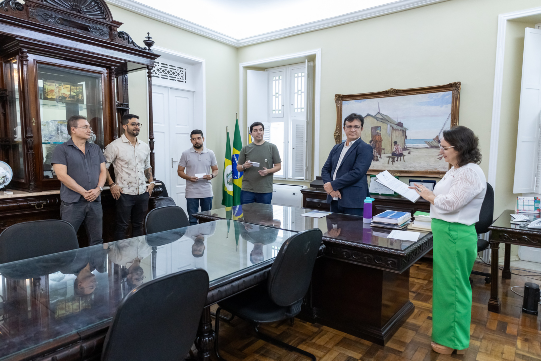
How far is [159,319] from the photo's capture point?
1265 millimetres

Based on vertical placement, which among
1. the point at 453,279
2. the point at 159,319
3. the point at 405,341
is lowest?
the point at 405,341

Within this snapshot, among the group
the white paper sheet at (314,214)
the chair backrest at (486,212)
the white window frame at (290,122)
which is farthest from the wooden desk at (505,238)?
the white window frame at (290,122)

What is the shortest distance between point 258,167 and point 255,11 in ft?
7.76

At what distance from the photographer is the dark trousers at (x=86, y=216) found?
3137 mm

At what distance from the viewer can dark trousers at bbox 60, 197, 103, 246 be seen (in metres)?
3.14

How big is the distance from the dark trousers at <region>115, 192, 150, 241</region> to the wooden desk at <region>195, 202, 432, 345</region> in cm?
142

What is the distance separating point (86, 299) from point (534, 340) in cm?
291

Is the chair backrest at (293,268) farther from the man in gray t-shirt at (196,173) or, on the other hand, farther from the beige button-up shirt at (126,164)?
the man in gray t-shirt at (196,173)

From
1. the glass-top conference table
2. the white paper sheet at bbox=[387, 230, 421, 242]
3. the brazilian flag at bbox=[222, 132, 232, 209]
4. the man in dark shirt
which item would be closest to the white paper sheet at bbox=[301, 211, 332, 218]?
the glass-top conference table

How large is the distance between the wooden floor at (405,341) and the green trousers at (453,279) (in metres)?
0.18

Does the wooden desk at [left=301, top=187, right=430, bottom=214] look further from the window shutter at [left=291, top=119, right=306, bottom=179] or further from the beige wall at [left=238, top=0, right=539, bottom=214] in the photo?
the window shutter at [left=291, top=119, right=306, bottom=179]

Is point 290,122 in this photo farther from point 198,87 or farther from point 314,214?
point 314,214

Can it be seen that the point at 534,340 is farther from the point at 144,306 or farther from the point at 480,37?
the point at 480,37

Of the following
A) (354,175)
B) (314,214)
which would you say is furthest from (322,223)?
(354,175)
